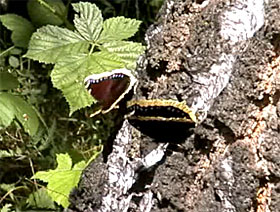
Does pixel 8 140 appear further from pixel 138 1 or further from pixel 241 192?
pixel 241 192

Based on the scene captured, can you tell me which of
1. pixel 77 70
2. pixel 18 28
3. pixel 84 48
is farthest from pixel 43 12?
Result: pixel 77 70

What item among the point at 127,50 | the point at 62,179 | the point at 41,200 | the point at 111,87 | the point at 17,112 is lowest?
the point at 41,200

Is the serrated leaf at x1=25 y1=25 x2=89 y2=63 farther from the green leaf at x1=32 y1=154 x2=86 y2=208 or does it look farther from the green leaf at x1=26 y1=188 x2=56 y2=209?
the green leaf at x1=26 y1=188 x2=56 y2=209

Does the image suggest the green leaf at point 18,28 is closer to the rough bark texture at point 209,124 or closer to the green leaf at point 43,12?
the green leaf at point 43,12

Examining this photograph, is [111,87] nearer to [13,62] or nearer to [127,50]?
[127,50]

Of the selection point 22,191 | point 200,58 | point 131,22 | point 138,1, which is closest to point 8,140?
point 22,191

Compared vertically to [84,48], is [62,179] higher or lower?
lower

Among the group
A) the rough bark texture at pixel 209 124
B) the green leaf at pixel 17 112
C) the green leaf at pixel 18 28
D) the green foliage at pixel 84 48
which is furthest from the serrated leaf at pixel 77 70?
the green leaf at pixel 18 28
